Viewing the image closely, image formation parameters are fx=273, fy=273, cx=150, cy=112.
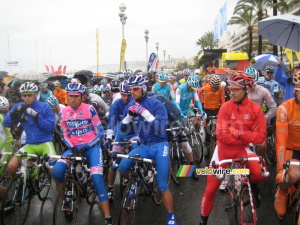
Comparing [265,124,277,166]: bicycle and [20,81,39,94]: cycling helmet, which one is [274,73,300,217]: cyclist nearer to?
[265,124,277,166]: bicycle

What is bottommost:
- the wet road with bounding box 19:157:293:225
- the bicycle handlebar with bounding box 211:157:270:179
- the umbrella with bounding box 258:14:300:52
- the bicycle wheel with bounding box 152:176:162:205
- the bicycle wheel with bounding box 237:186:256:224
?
the wet road with bounding box 19:157:293:225

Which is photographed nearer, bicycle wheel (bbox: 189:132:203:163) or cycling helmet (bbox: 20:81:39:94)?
cycling helmet (bbox: 20:81:39:94)

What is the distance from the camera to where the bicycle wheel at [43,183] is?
514 centimetres

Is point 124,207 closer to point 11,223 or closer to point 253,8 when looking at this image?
point 11,223

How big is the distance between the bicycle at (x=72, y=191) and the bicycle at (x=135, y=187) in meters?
0.72

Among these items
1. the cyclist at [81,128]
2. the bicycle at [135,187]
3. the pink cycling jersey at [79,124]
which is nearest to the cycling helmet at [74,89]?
the cyclist at [81,128]

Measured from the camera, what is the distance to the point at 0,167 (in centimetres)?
481

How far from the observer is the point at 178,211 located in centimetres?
484

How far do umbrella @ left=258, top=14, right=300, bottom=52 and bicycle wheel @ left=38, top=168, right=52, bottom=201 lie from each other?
6328 millimetres

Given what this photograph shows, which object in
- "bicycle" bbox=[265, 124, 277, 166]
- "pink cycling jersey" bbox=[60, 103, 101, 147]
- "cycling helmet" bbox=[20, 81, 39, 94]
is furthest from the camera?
"bicycle" bbox=[265, 124, 277, 166]

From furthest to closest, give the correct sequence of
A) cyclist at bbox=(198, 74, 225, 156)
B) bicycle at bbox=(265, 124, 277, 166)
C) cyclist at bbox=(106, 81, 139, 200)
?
cyclist at bbox=(198, 74, 225, 156) → bicycle at bbox=(265, 124, 277, 166) → cyclist at bbox=(106, 81, 139, 200)

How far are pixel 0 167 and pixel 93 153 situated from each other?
175 cm

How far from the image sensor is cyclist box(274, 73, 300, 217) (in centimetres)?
370

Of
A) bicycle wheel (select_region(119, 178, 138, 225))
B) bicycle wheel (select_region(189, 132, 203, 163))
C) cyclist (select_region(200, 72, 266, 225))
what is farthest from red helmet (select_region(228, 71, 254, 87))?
bicycle wheel (select_region(189, 132, 203, 163))
